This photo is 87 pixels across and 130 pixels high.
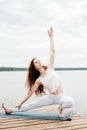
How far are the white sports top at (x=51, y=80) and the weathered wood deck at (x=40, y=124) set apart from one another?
0.63 m

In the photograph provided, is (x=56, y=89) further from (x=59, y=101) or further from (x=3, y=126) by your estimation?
(x=3, y=126)

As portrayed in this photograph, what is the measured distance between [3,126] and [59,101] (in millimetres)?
1235

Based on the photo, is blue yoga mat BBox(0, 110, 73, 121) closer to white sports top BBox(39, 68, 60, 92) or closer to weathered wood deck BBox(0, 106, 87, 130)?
weathered wood deck BBox(0, 106, 87, 130)

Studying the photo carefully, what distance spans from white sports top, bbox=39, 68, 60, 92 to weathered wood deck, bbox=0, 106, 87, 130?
2.08ft

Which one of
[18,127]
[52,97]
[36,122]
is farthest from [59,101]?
[18,127]

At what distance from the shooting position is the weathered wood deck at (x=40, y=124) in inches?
261

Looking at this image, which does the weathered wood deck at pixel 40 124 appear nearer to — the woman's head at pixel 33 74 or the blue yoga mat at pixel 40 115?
the blue yoga mat at pixel 40 115

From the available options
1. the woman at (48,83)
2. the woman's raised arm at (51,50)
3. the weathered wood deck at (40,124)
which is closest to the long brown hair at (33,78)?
the woman at (48,83)

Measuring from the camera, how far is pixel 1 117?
300 inches

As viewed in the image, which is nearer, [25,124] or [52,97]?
[25,124]

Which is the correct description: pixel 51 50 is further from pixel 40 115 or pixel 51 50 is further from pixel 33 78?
pixel 40 115

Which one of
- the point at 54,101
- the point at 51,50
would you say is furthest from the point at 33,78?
the point at 51,50

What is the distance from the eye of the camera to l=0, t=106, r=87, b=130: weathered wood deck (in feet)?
21.7

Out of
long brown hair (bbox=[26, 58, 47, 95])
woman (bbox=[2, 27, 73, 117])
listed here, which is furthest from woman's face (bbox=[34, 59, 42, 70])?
long brown hair (bbox=[26, 58, 47, 95])
